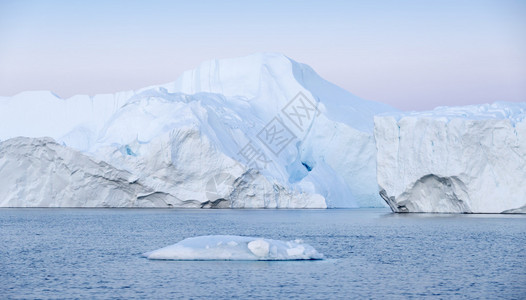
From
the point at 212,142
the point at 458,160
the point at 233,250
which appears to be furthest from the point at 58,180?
the point at 233,250

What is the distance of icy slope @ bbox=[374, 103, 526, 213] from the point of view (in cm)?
3572

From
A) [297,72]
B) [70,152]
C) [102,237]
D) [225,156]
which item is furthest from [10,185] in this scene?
[297,72]

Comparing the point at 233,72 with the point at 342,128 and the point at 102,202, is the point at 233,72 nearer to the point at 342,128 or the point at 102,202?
the point at 342,128

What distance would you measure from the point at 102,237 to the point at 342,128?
29.1m

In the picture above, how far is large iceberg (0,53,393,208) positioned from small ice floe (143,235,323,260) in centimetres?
2509

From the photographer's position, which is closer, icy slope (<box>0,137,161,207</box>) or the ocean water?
the ocean water

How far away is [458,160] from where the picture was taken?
119ft

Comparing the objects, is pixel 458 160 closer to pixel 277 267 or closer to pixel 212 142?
pixel 212 142

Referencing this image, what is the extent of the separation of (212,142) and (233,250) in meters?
26.9

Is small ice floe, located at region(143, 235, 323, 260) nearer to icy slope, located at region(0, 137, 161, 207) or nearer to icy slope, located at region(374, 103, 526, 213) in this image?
icy slope, located at region(374, 103, 526, 213)

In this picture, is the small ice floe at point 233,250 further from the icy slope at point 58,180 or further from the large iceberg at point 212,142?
the icy slope at point 58,180

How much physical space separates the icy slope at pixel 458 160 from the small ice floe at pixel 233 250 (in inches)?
796

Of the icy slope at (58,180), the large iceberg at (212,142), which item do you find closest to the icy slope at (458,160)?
the large iceberg at (212,142)

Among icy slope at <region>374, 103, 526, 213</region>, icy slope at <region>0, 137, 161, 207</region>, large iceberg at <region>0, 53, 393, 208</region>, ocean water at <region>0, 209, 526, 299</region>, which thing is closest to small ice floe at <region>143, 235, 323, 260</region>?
ocean water at <region>0, 209, 526, 299</region>
